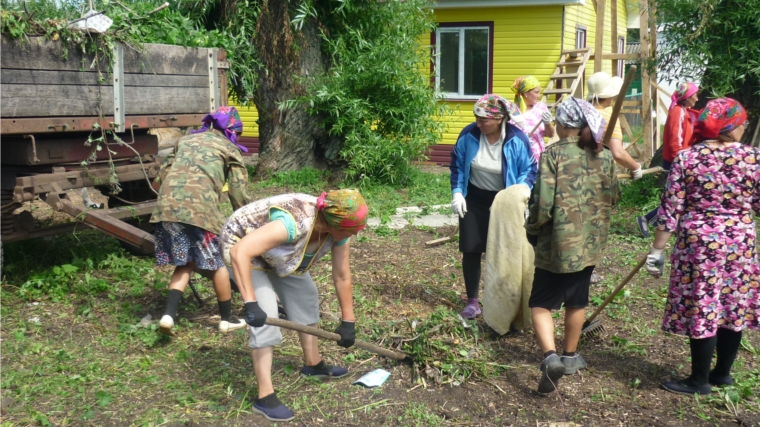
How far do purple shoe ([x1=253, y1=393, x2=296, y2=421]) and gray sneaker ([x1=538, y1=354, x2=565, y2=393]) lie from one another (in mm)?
1383

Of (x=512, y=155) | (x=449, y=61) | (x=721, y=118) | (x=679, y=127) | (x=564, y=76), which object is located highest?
(x=449, y=61)

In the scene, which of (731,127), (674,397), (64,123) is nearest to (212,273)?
(64,123)

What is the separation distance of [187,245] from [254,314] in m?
1.67

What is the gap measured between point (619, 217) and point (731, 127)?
15.7ft

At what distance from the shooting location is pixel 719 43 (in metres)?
8.25

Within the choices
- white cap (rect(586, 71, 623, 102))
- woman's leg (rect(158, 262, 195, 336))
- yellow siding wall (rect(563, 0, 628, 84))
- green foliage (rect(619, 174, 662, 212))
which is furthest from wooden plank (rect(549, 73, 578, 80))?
woman's leg (rect(158, 262, 195, 336))

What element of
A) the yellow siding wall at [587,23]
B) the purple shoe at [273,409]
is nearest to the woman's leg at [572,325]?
the purple shoe at [273,409]

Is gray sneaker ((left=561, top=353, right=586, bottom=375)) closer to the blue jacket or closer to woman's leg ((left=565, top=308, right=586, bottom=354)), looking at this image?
woman's leg ((left=565, top=308, right=586, bottom=354))

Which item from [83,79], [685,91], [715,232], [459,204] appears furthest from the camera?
[685,91]

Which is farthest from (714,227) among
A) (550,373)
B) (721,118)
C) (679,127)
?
(679,127)

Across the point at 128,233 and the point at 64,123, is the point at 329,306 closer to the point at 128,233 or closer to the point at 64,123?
the point at 128,233

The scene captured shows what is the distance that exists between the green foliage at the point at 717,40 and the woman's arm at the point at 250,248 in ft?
21.7

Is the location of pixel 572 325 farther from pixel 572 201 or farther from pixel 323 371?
pixel 323 371

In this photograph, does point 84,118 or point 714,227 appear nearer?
point 714,227
